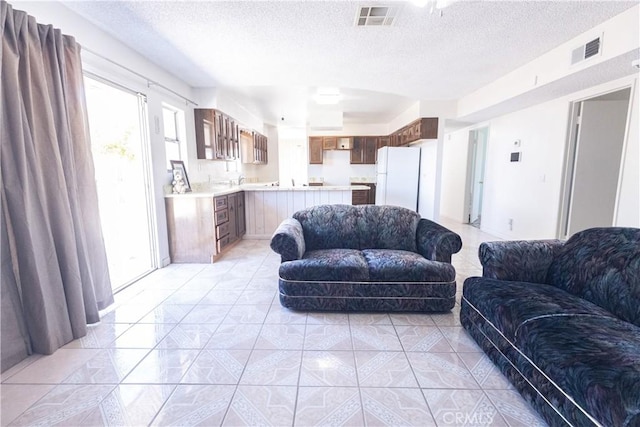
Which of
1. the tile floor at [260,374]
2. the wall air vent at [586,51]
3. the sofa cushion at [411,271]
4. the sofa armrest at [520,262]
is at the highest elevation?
the wall air vent at [586,51]

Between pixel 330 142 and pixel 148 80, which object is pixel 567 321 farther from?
pixel 330 142

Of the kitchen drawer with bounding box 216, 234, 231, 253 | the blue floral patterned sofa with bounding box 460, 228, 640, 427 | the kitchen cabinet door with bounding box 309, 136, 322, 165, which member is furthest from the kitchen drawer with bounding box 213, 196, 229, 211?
the kitchen cabinet door with bounding box 309, 136, 322, 165

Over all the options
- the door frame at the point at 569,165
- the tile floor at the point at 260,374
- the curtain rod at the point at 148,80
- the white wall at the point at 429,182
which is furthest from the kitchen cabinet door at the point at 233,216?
the door frame at the point at 569,165

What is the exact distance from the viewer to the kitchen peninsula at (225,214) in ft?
11.8

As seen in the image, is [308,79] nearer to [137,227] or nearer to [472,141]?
[137,227]

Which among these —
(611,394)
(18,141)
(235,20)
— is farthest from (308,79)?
(611,394)

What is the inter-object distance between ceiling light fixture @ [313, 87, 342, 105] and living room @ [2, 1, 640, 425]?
4.66ft

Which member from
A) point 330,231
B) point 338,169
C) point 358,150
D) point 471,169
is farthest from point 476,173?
point 330,231

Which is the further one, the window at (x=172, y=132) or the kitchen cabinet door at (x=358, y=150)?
the kitchen cabinet door at (x=358, y=150)

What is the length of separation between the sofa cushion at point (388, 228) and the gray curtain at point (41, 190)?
2.34 m

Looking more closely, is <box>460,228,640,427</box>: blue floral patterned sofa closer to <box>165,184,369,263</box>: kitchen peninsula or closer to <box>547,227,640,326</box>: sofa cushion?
<box>547,227,640,326</box>: sofa cushion

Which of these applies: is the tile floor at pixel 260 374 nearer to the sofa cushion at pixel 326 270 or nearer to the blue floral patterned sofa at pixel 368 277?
the blue floral patterned sofa at pixel 368 277

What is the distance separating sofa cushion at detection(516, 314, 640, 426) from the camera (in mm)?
995

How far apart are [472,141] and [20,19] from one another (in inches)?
267
